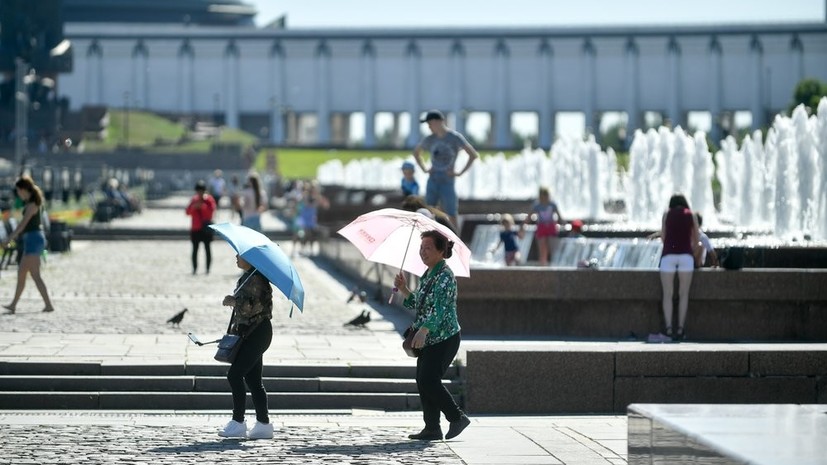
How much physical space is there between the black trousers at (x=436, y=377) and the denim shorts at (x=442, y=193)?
7527 mm

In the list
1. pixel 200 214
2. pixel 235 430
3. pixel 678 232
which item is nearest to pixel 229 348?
pixel 235 430

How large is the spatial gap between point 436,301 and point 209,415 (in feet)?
8.78

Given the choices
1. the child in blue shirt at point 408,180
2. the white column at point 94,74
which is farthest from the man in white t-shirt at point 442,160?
the white column at point 94,74

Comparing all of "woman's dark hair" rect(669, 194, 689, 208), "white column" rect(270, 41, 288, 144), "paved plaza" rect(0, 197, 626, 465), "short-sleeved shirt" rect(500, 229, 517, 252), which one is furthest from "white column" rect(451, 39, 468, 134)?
"woman's dark hair" rect(669, 194, 689, 208)

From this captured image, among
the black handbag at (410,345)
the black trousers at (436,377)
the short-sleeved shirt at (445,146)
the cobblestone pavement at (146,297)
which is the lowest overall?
the cobblestone pavement at (146,297)

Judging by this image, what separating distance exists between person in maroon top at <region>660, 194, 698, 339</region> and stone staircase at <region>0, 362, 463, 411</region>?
3.43m

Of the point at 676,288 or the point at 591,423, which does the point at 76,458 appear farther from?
the point at 676,288

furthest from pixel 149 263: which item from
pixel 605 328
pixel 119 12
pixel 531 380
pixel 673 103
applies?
pixel 119 12

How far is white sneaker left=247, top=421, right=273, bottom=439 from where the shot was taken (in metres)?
11.1

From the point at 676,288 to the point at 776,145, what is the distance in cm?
1293

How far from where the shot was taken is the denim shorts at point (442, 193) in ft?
60.6

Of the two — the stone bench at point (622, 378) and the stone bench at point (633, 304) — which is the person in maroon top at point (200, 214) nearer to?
the stone bench at point (633, 304)

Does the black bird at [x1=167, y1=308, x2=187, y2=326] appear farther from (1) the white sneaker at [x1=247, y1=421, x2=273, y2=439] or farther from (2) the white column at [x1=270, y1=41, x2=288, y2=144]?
(2) the white column at [x1=270, y1=41, x2=288, y2=144]

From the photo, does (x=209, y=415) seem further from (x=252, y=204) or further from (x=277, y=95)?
(x=277, y=95)
